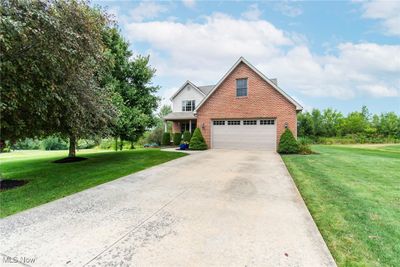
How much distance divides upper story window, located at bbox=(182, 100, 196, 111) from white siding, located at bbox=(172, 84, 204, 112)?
342 mm

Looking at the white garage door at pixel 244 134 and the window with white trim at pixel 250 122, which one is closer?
the white garage door at pixel 244 134

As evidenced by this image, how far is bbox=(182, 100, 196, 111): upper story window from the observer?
21984 mm

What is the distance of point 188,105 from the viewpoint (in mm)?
22234

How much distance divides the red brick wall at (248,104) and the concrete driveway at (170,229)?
1008cm

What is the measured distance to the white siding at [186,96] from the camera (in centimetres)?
2178

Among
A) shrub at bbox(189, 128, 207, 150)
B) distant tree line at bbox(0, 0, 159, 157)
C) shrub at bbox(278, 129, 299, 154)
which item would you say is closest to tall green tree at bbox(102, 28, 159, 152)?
distant tree line at bbox(0, 0, 159, 157)

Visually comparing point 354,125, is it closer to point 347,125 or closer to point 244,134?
point 347,125

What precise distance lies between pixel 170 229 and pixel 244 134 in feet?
42.4

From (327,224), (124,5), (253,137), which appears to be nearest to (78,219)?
(327,224)

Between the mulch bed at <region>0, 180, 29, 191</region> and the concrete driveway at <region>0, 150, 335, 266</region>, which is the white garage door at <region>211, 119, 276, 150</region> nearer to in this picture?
the concrete driveway at <region>0, 150, 335, 266</region>

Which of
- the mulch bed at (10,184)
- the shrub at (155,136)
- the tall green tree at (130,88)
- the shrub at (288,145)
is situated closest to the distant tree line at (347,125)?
the shrub at (288,145)

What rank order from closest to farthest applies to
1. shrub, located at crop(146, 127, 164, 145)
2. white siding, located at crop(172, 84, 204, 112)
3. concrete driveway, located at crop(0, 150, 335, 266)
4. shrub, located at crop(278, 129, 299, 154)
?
concrete driveway, located at crop(0, 150, 335, 266)
shrub, located at crop(278, 129, 299, 154)
white siding, located at crop(172, 84, 204, 112)
shrub, located at crop(146, 127, 164, 145)

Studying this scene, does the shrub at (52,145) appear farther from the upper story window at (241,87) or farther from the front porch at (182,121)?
the upper story window at (241,87)

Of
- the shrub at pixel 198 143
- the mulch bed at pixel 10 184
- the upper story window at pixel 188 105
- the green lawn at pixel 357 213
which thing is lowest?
the mulch bed at pixel 10 184
